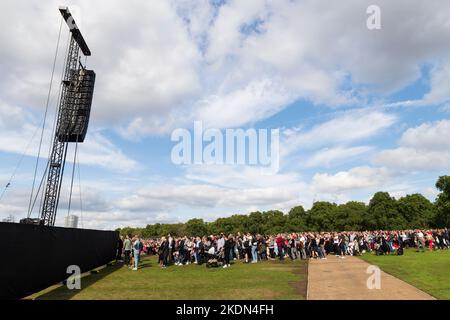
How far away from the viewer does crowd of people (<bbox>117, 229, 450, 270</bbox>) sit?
21.4 meters

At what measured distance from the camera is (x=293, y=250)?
23844mm

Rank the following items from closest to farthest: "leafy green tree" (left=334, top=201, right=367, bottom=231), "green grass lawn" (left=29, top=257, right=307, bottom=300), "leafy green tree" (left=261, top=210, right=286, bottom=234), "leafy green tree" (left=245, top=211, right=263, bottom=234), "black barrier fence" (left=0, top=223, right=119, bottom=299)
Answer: "black barrier fence" (left=0, top=223, right=119, bottom=299) < "green grass lawn" (left=29, top=257, right=307, bottom=300) < "leafy green tree" (left=334, top=201, right=367, bottom=231) < "leafy green tree" (left=261, top=210, right=286, bottom=234) < "leafy green tree" (left=245, top=211, right=263, bottom=234)

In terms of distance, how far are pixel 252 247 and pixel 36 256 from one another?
13.4 metres

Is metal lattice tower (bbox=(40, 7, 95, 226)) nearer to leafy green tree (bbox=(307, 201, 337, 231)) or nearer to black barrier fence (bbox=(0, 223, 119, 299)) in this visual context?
black barrier fence (bbox=(0, 223, 119, 299))

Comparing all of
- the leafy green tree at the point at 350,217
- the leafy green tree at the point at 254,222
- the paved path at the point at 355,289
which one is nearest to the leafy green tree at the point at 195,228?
the leafy green tree at the point at 254,222

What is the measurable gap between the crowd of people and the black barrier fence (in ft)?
11.3

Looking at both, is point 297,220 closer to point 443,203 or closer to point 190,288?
point 443,203

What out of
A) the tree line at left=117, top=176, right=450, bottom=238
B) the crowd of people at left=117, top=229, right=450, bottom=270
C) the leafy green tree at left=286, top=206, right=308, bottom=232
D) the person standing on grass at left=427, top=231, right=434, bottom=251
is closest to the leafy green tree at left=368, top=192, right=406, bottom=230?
the tree line at left=117, top=176, right=450, bottom=238

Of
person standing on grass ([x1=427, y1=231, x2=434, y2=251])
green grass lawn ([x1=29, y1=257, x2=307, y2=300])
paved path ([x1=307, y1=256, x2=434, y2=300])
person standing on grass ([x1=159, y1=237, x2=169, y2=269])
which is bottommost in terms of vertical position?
green grass lawn ([x1=29, y1=257, x2=307, y2=300])

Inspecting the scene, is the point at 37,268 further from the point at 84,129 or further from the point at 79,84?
the point at 79,84

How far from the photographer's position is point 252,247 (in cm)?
2284

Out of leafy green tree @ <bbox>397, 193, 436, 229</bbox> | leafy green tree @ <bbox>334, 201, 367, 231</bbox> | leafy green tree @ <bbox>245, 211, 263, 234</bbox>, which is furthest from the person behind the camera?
leafy green tree @ <bbox>245, 211, 263, 234</bbox>

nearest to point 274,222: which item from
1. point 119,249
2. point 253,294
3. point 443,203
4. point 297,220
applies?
point 297,220
